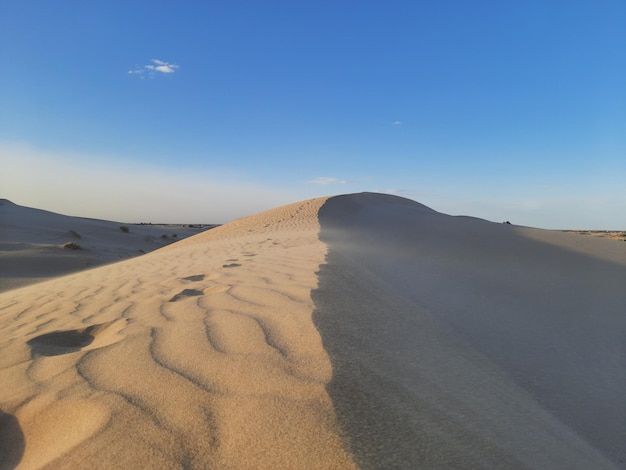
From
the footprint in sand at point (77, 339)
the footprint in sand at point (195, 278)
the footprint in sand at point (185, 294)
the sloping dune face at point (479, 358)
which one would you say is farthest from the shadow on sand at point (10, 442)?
the footprint in sand at point (195, 278)

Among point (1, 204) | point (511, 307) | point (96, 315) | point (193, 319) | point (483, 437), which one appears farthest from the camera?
point (1, 204)

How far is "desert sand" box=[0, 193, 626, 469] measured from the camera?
122cm

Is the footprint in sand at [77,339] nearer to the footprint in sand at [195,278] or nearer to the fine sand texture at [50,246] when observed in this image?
the footprint in sand at [195,278]

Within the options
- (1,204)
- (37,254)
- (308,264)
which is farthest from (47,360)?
(1,204)

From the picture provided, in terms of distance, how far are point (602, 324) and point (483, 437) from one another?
2929mm

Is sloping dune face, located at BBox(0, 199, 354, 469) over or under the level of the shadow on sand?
over

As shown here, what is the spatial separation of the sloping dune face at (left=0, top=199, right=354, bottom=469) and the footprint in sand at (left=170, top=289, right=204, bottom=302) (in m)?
0.04

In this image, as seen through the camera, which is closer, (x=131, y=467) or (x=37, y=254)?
(x=131, y=467)

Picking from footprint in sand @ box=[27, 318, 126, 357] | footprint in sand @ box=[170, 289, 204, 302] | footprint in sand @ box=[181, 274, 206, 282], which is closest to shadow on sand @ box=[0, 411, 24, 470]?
footprint in sand @ box=[27, 318, 126, 357]

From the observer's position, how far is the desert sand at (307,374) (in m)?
1.22

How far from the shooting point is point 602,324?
11.7 feet

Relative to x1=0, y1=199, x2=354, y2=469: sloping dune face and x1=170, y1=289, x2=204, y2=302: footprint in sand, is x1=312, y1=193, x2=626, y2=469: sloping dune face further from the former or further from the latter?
x1=170, y1=289, x2=204, y2=302: footprint in sand

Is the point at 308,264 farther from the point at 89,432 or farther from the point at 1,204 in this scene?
the point at 1,204

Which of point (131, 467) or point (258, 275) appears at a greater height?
point (258, 275)
